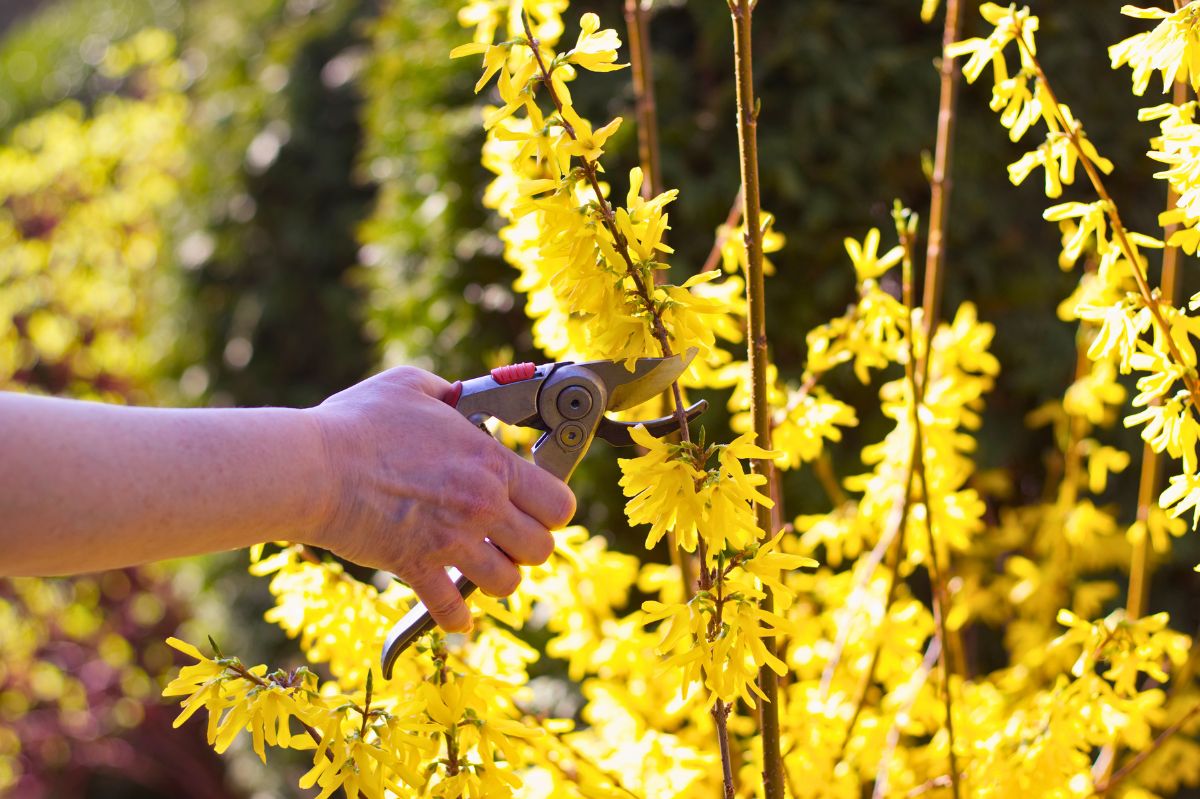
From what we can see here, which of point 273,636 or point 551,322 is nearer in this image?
point 551,322

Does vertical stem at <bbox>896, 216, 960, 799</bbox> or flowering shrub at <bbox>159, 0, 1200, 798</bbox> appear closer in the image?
flowering shrub at <bbox>159, 0, 1200, 798</bbox>

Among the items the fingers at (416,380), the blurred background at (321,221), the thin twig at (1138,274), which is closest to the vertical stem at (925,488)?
the thin twig at (1138,274)

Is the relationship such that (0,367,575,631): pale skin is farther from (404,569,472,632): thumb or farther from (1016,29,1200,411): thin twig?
(1016,29,1200,411): thin twig

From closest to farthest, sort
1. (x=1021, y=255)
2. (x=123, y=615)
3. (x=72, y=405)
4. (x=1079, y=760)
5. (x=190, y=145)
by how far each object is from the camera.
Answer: (x=72, y=405)
(x=1079, y=760)
(x=1021, y=255)
(x=190, y=145)
(x=123, y=615)

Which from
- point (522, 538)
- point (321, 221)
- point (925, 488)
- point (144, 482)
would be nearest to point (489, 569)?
point (522, 538)

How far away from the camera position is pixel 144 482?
90cm

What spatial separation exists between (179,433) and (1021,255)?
94.3 inches

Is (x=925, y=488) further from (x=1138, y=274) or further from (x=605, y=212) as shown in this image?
(x=605, y=212)

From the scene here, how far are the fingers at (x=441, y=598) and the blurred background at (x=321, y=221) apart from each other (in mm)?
1418

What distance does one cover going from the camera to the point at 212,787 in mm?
4391

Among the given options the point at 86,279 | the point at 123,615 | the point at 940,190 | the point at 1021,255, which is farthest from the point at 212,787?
the point at 940,190

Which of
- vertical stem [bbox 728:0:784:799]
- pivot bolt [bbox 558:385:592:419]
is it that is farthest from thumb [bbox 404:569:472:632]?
vertical stem [bbox 728:0:784:799]

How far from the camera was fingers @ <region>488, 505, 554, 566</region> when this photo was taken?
3.67 feet

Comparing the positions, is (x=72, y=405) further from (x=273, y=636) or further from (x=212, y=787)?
(x=212, y=787)
